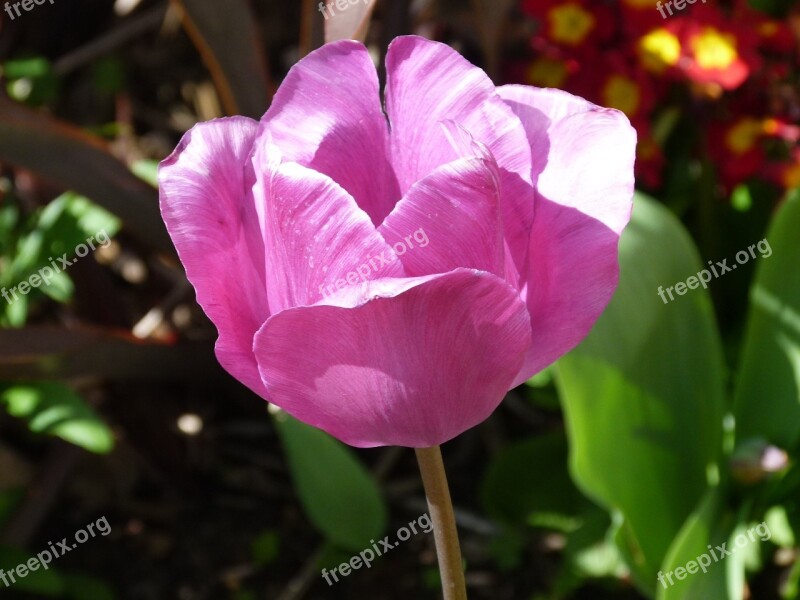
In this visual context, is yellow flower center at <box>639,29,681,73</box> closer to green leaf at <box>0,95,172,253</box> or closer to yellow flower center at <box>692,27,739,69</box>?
yellow flower center at <box>692,27,739,69</box>

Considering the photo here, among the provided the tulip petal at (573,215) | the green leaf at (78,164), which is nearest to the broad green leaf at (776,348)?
the tulip petal at (573,215)

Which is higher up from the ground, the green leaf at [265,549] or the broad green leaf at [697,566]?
the broad green leaf at [697,566]

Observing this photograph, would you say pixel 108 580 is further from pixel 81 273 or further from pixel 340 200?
pixel 340 200

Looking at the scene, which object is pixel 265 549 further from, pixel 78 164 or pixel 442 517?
pixel 442 517

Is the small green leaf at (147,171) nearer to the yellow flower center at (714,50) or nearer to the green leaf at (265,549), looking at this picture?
the green leaf at (265,549)

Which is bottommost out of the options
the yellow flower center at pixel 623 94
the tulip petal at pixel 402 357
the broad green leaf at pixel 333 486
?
the broad green leaf at pixel 333 486

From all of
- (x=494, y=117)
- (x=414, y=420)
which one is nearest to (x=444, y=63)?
(x=494, y=117)
